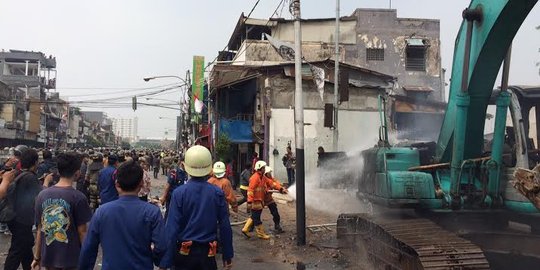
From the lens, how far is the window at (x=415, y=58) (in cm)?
3429

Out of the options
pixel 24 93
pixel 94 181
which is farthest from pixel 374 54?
pixel 24 93

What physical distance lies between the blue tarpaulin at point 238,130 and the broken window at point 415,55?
1548 cm

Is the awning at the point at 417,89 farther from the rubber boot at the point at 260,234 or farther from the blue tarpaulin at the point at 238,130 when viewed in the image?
the rubber boot at the point at 260,234

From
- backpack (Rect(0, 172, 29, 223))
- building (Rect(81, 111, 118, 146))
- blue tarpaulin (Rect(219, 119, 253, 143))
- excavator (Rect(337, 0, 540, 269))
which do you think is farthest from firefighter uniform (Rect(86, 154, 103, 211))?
building (Rect(81, 111, 118, 146))

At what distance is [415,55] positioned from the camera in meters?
34.7

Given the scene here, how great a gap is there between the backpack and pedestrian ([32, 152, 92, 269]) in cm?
Result: 195

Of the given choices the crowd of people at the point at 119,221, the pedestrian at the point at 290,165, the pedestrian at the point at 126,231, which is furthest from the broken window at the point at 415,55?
the pedestrian at the point at 126,231

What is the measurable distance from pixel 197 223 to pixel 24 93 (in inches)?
2587

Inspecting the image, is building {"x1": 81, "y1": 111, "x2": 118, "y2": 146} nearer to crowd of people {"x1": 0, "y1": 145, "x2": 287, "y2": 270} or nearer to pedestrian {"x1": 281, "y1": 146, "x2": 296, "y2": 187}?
pedestrian {"x1": 281, "y1": 146, "x2": 296, "y2": 187}

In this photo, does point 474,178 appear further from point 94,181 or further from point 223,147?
point 223,147

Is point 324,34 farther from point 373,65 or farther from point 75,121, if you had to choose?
point 75,121

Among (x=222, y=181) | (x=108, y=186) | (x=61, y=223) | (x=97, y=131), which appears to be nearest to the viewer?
(x=61, y=223)

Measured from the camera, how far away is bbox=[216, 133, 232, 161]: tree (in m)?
22.6

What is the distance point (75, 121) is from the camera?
95625mm
